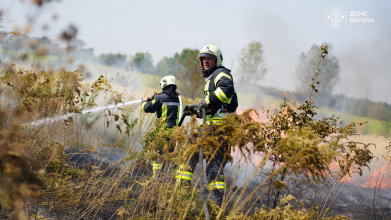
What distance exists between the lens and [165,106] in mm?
5168

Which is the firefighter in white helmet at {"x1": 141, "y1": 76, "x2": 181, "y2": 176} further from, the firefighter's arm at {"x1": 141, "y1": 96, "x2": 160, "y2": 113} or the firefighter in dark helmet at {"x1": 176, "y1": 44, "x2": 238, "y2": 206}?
the firefighter in dark helmet at {"x1": 176, "y1": 44, "x2": 238, "y2": 206}

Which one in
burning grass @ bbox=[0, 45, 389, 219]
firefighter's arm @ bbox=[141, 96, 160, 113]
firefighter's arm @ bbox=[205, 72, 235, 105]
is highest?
firefighter's arm @ bbox=[205, 72, 235, 105]

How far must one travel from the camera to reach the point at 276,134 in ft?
13.3

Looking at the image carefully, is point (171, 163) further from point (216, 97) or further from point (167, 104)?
point (167, 104)

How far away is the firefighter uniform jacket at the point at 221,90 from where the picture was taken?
3619mm

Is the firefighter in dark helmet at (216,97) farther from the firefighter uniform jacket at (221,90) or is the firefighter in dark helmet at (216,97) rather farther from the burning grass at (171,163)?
the burning grass at (171,163)

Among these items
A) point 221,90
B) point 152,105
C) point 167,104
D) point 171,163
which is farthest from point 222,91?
point 152,105

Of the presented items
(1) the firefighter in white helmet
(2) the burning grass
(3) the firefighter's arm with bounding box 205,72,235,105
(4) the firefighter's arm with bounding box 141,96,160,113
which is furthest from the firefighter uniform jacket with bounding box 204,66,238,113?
(4) the firefighter's arm with bounding box 141,96,160,113

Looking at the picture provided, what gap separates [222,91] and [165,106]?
5.84 ft

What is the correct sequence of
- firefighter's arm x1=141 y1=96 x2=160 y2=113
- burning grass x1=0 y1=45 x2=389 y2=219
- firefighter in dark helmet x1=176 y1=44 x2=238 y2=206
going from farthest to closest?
1. firefighter's arm x1=141 y1=96 x2=160 y2=113
2. firefighter in dark helmet x1=176 y1=44 x2=238 y2=206
3. burning grass x1=0 y1=45 x2=389 y2=219

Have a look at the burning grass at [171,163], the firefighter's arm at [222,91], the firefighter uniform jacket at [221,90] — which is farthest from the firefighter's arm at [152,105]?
the firefighter's arm at [222,91]

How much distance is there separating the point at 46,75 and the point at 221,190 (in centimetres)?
300

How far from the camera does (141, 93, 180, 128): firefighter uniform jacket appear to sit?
5.17m

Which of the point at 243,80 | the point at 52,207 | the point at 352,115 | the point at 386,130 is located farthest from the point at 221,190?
the point at 243,80
